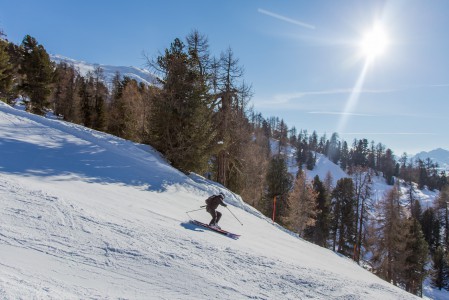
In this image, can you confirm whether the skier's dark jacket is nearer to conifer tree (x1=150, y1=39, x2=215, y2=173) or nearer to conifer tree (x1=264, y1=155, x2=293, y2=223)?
conifer tree (x1=150, y1=39, x2=215, y2=173)

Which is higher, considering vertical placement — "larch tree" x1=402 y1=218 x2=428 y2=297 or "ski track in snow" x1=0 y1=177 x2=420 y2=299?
"ski track in snow" x1=0 y1=177 x2=420 y2=299

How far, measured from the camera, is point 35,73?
30.5 metres

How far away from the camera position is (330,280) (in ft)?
24.6

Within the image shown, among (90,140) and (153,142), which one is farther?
(153,142)

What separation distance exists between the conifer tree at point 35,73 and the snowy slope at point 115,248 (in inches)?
822

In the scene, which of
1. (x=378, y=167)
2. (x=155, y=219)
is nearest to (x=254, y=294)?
(x=155, y=219)

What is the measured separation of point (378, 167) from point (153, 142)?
447ft

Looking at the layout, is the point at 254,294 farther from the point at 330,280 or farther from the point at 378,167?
the point at 378,167

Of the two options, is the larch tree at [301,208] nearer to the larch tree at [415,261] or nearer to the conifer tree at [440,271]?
the larch tree at [415,261]

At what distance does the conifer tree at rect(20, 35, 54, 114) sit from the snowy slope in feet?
68.5

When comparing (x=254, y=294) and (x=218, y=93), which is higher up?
(x=218, y=93)

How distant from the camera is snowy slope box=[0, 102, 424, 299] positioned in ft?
16.0

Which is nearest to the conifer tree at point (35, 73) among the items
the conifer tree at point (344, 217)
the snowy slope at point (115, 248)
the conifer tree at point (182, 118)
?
the conifer tree at point (182, 118)

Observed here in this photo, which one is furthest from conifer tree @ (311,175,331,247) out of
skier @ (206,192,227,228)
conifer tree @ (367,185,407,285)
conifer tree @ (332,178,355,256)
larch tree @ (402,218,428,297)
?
skier @ (206,192,227,228)
